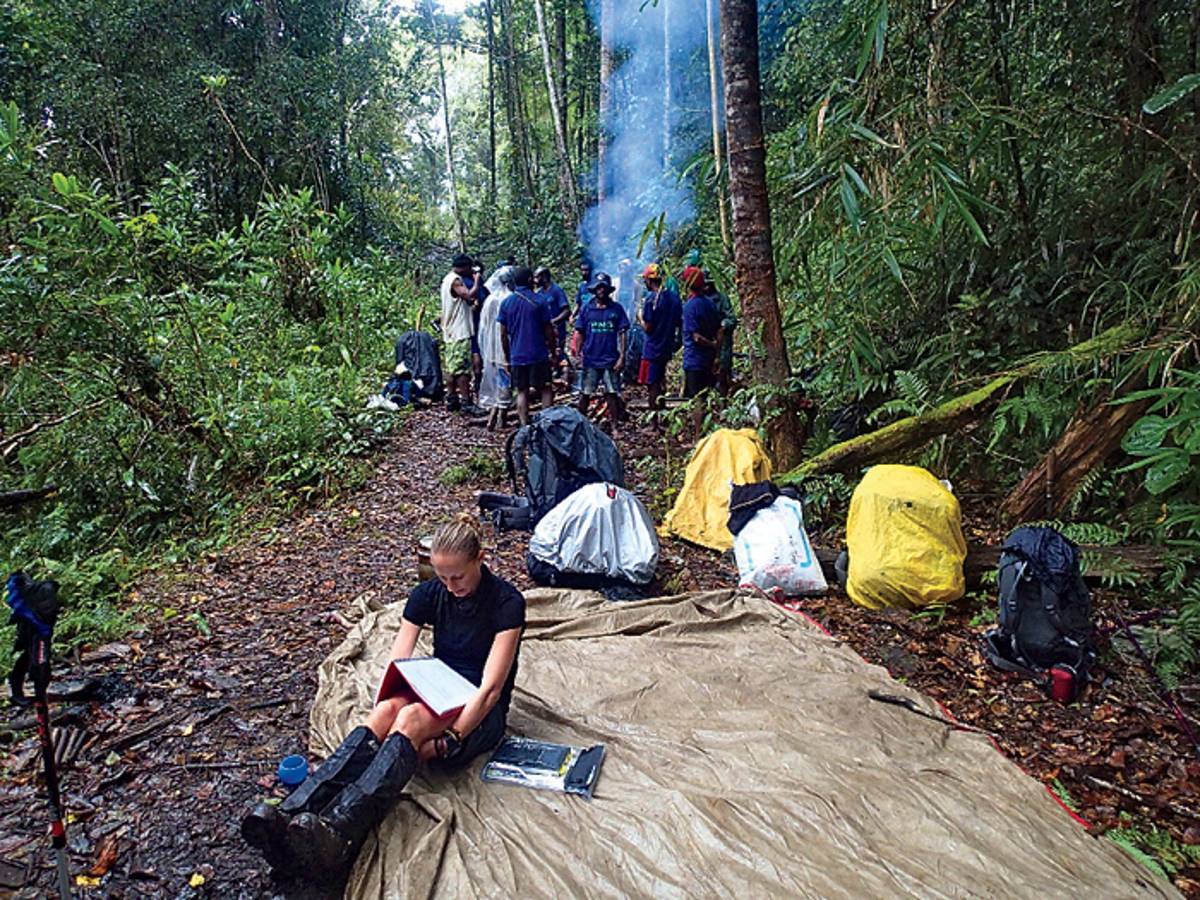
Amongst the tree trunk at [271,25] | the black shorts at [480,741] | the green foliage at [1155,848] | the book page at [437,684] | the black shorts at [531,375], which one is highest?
the tree trunk at [271,25]

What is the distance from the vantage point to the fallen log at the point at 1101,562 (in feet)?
12.8

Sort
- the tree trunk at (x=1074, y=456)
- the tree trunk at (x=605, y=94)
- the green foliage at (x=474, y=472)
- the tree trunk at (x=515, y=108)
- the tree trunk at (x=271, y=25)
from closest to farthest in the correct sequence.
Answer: the tree trunk at (x=1074, y=456) → the green foliage at (x=474, y=472) → the tree trunk at (x=271, y=25) → the tree trunk at (x=605, y=94) → the tree trunk at (x=515, y=108)

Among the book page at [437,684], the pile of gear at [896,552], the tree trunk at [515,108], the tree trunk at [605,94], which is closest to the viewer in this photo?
the book page at [437,684]

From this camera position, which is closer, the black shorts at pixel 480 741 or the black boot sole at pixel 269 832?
the black boot sole at pixel 269 832

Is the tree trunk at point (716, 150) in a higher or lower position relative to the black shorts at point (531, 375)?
higher

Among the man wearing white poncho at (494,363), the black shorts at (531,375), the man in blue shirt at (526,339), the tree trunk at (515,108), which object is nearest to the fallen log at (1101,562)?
the man in blue shirt at (526,339)

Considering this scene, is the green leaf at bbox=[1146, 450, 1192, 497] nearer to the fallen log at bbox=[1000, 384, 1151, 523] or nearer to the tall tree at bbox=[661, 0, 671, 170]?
the fallen log at bbox=[1000, 384, 1151, 523]

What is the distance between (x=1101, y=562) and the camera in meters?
3.94

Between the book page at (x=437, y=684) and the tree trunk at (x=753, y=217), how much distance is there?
3.37 m

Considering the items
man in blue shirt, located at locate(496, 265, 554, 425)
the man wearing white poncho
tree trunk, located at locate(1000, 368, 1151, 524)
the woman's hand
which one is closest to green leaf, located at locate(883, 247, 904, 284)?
tree trunk, located at locate(1000, 368, 1151, 524)

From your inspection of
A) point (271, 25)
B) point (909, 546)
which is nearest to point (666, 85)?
point (271, 25)

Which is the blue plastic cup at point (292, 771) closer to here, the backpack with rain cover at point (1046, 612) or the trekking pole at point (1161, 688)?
the backpack with rain cover at point (1046, 612)

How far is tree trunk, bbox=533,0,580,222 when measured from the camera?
49.9 ft

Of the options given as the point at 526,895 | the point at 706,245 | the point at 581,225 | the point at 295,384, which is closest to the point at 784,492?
the point at 526,895
